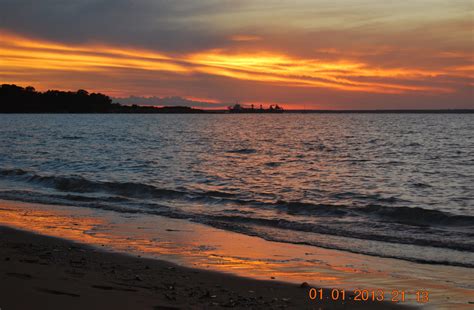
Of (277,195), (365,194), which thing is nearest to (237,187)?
(277,195)

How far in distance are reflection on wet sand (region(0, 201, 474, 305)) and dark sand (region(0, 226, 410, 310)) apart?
0.68 metres

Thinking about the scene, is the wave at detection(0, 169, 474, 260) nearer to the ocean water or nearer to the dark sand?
the ocean water

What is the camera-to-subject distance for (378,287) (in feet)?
28.2

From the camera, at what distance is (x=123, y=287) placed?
771 cm

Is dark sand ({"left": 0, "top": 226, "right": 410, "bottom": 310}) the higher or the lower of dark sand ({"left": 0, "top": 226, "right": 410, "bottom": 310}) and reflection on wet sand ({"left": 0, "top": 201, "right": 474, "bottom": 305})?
the higher

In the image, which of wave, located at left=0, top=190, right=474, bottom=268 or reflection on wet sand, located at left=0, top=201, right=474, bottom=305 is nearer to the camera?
reflection on wet sand, located at left=0, top=201, right=474, bottom=305

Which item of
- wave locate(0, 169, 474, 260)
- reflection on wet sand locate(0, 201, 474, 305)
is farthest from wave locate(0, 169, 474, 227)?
reflection on wet sand locate(0, 201, 474, 305)

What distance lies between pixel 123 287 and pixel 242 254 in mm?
3729

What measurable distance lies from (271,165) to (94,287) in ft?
87.3

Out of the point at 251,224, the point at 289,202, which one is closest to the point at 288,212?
the point at 289,202

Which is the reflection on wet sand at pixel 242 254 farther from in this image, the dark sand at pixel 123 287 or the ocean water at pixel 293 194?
the ocean water at pixel 293 194

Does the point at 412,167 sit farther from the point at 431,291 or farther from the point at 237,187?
the point at 431,291

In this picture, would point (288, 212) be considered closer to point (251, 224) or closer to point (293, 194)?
point (251, 224)

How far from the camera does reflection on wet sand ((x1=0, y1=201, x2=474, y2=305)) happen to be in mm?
8938
